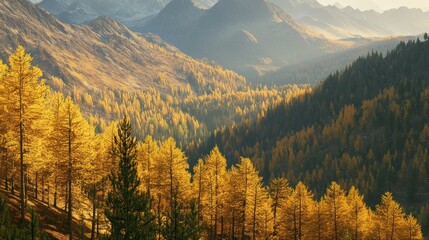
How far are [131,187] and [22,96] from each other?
15992mm

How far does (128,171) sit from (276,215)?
4693 centimetres

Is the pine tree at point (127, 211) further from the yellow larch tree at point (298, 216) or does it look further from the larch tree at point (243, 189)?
the yellow larch tree at point (298, 216)

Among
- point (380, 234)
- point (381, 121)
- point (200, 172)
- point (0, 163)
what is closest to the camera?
point (0, 163)

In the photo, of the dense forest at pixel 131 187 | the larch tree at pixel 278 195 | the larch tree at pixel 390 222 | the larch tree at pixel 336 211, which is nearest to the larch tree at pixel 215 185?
the dense forest at pixel 131 187

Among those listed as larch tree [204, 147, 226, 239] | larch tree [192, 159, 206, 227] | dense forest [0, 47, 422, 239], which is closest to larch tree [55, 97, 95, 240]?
dense forest [0, 47, 422, 239]

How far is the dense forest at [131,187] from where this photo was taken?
2869 centimetres

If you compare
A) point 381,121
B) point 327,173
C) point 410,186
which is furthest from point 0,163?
point 381,121

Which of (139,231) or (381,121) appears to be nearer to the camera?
(139,231)

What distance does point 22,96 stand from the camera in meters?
39.4

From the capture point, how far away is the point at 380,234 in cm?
7494

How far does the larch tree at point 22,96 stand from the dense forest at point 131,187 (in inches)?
3.9

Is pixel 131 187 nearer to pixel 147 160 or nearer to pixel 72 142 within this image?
pixel 72 142

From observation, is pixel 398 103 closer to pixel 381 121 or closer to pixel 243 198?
pixel 381 121

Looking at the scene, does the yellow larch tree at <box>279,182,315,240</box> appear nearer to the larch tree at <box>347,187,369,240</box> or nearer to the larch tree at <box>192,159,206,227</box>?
the larch tree at <box>347,187,369,240</box>
